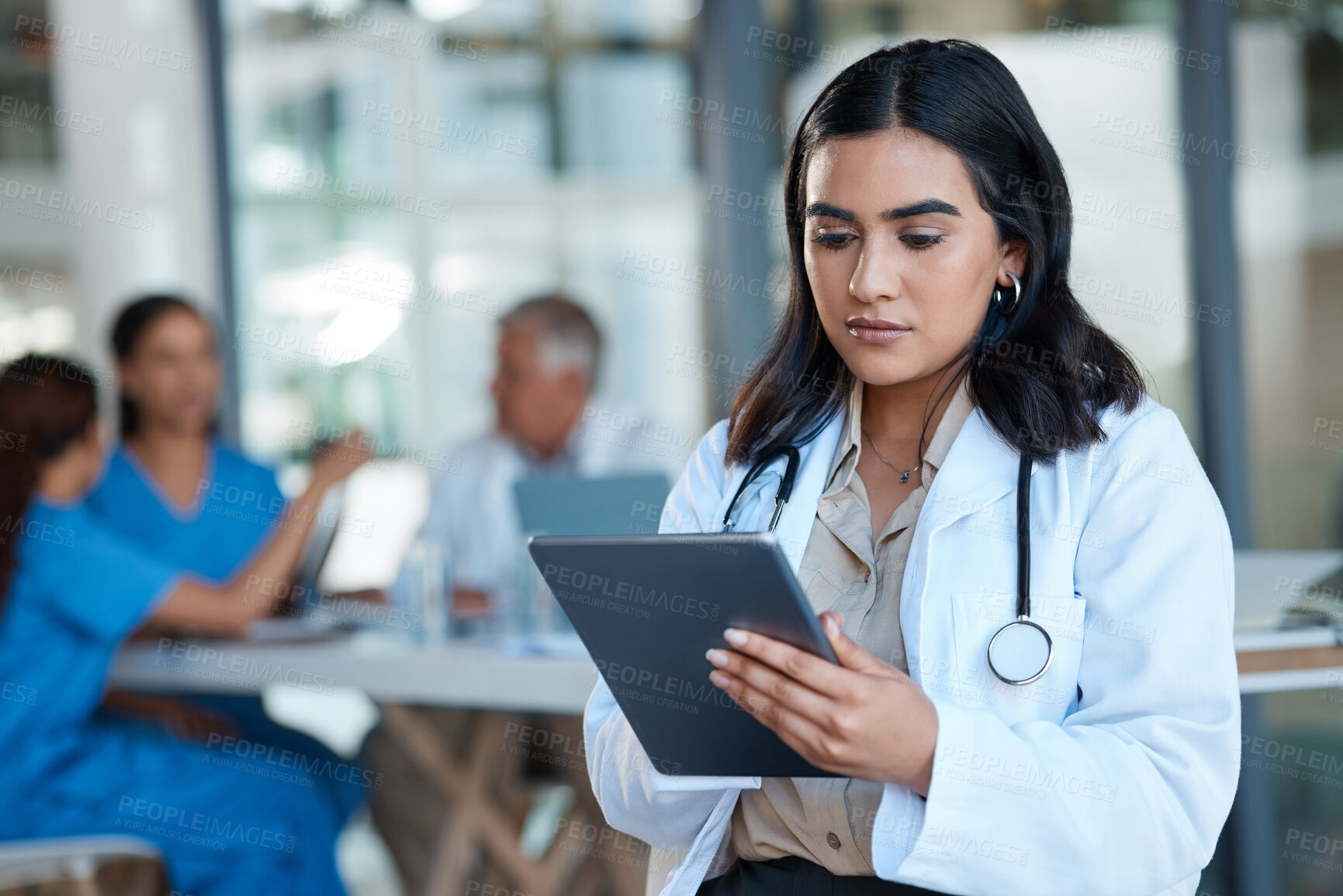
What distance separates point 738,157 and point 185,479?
1.78 meters

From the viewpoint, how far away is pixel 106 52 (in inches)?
186

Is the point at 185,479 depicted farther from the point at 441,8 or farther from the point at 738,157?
the point at 441,8

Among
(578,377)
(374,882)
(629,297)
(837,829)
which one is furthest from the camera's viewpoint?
(629,297)

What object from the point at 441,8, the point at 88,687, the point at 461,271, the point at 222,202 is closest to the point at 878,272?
the point at 88,687

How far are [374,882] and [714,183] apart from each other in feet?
7.98

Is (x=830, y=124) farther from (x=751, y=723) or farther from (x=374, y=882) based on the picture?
(x=374, y=882)

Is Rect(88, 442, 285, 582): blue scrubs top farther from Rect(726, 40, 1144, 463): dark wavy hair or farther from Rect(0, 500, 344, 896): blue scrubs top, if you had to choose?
Rect(726, 40, 1144, 463): dark wavy hair

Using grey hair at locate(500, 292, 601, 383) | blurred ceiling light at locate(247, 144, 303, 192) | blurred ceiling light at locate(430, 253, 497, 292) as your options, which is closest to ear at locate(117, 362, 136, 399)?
grey hair at locate(500, 292, 601, 383)

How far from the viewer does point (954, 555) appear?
128 cm

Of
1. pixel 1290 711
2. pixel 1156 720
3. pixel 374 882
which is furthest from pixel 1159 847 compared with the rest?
pixel 374 882

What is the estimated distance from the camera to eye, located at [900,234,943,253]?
4.29 ft

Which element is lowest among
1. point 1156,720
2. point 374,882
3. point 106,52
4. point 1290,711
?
point 374,882

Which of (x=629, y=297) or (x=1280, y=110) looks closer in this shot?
(x=1280, y=110)

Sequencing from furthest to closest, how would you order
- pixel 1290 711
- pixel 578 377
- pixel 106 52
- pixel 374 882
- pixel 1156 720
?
pixel 106 52
pixel 374 882
pixel 578 377
pixel 1290 711
pixel 1156 720
